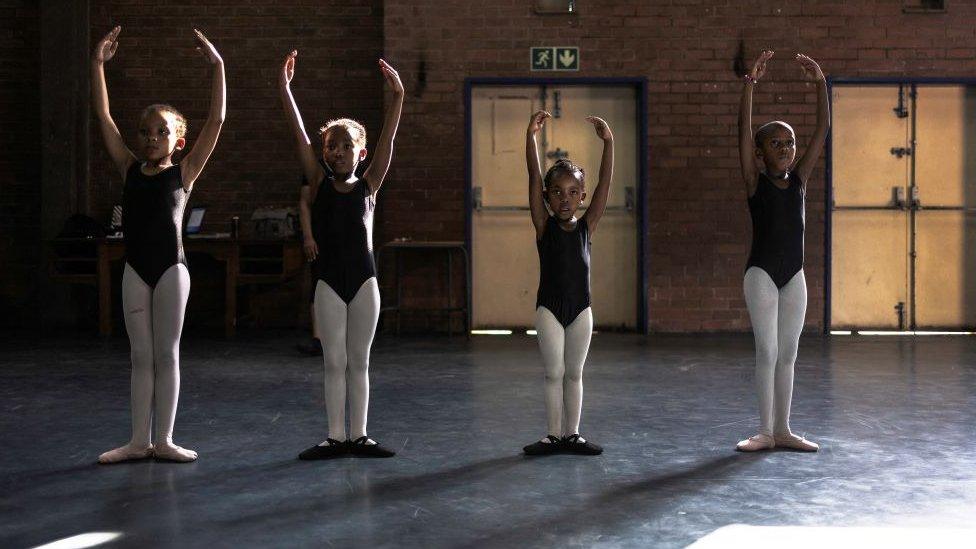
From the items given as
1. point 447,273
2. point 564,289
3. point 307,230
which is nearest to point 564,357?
point 564,289

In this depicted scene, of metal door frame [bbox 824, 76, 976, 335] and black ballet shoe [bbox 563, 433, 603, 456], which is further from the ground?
metal door frame [bbox 824, 76, 976, 335]

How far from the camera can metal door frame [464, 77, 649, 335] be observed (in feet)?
29.5

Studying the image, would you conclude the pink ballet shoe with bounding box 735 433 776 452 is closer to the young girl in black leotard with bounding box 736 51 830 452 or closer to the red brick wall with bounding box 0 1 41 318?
the young girl in black leotard with bounding box 736 51 830 452

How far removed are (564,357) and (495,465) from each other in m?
0.52

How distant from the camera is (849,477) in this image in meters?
3.77

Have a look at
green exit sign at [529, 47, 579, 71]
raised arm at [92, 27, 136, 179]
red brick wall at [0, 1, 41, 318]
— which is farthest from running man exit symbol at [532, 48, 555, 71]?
raised arm at [92, 27, 136, 179]

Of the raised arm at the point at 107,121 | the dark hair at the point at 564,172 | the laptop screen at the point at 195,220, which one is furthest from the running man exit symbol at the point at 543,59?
the raised arm at the point at 107,121

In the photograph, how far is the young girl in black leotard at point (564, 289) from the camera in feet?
13.4

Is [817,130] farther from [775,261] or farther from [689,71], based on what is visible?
[689,71]

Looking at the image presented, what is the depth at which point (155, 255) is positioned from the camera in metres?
3.95

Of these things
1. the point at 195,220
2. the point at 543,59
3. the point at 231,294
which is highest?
the point at 543,59

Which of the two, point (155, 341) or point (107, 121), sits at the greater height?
point (107, 121)

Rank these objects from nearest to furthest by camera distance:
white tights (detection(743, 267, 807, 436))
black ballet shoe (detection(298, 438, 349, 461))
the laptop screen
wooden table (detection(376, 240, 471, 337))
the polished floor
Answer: the polished floor
black ballet shoe (detection(298, 438, 349, 461))
white tights (detection(743, 267, 807, 436))
wooden table (detection(376, 240, 471, 337))
the laptop screen

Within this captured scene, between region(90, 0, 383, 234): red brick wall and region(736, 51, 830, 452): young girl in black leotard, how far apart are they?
5649 mm
